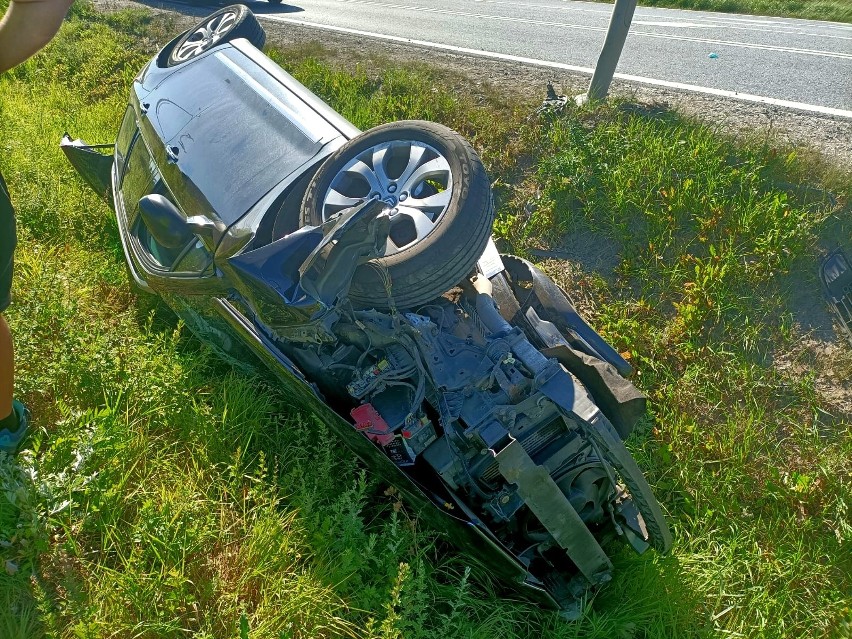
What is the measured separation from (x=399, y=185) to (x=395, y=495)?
156 cm

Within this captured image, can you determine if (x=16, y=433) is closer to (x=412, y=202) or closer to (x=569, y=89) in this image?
(x=412, y=202)

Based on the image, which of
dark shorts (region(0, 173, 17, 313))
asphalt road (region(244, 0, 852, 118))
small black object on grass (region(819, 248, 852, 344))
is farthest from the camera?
asphalt road (region(244, 0, 852, 118))

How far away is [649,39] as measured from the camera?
8.66 m

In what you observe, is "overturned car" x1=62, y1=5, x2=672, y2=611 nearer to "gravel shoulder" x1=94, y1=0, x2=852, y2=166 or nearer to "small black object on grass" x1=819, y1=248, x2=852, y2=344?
"small black object on grass" x1=819, y1=248, x2=852, y2=344

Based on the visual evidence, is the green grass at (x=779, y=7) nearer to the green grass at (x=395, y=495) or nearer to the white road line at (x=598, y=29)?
the white road line at (x=598, y=29)

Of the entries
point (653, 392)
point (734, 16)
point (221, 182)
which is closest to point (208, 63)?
point (221, 182)

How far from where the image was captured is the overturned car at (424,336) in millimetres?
2336

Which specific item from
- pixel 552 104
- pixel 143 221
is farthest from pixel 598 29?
pixel 143 221

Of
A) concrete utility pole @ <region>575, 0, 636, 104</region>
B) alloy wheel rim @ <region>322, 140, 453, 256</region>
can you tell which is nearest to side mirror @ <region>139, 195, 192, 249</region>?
alloy wheel rim @ <region>322, 140, 453, 256</region>

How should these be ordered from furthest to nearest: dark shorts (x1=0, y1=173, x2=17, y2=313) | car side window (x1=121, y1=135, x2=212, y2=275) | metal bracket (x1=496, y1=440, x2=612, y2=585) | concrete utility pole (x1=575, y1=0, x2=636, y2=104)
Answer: concrete utility pole (x1=575, y1=0, x2=636, y2=104)
car side window (x1=121, y1=135, x2=212, y2=275)
dark shorts (x1=0, y1=173, x2=17, y2=313)
metal bracket (x1=496, y1=440, x2=612, y2=585)

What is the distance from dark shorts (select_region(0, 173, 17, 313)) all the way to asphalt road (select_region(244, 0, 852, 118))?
5.72 metres

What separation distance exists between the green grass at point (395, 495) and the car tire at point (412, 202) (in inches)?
29.0

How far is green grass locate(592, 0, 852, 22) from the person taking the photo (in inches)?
435

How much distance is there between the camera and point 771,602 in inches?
106
